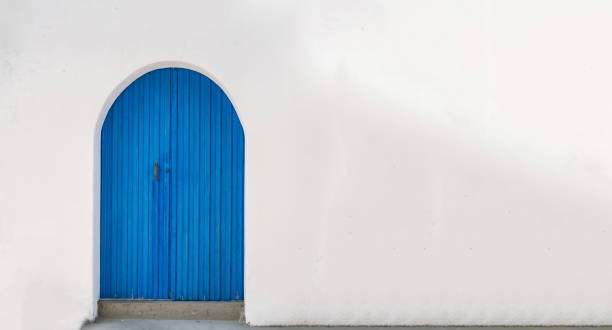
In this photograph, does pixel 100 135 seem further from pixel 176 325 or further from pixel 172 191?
pixel 176 325

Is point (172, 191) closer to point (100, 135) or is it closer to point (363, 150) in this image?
point (100, 135)

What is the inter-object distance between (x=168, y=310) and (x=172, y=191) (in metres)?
0.96

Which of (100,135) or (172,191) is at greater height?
(100,135)

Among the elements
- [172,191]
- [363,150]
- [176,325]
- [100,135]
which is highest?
[100,135]

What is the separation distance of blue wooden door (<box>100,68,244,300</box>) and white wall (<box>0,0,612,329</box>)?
0.76 ft

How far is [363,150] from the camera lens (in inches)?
127

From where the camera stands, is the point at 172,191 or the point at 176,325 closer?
the point at 176,325

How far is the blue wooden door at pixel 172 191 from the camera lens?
3385 millimetres

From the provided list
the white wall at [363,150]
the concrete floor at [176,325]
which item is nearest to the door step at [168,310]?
the concrete floor at [176,325]

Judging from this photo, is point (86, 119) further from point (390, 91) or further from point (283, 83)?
point (390, 91)

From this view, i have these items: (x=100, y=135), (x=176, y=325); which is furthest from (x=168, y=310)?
(x=100, y=135)

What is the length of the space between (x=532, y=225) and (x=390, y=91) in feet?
5.14

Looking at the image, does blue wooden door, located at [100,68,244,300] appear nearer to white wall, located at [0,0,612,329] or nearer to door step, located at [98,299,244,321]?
door step, located at [98,299,244,321]

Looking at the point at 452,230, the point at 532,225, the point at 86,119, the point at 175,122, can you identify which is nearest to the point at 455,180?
the point at 452,230
